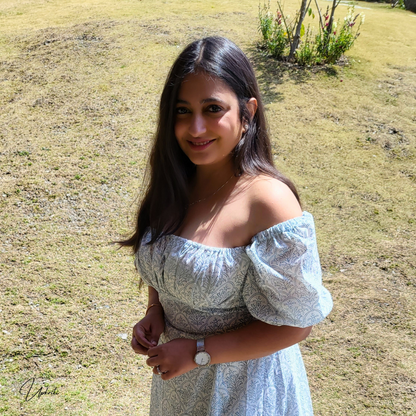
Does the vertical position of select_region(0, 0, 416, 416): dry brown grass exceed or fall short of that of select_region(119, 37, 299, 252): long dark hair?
it falls short

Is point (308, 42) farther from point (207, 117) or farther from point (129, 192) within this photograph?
point (207, 117)

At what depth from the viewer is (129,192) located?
502cm

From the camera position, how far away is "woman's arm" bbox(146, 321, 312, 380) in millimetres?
1550

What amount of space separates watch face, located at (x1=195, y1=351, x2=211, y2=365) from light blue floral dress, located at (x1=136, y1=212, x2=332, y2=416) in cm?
13

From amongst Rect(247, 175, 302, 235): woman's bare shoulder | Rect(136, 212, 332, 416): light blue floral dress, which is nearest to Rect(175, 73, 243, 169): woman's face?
Rect(247, 175, 302, 235): woman's bare shoulder

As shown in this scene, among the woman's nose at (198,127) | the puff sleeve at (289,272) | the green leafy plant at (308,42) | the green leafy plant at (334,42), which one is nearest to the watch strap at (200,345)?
the puff sleeve at (289,272)

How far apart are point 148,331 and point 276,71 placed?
20.6 feet

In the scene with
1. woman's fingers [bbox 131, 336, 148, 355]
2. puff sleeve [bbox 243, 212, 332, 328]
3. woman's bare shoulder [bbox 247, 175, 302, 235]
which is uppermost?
woman's bare shoulder [bbox 247, 175, 302, 235]

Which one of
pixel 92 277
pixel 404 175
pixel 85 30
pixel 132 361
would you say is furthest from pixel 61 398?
pixel 85 30

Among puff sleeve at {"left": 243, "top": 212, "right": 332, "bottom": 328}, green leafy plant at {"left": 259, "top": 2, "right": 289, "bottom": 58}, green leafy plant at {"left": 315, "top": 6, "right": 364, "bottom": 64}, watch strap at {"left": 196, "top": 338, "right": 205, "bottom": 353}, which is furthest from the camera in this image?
green leafy plant at {"left": 259, "top": 2, "right": 289, "bottom": 58}

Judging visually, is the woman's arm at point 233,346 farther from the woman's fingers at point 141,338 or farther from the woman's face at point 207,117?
the woman's face at point 207,117

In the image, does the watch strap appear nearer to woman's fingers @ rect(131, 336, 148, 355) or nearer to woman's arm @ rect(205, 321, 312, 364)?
woman's arm @ rect(205, 321, 312, 364)

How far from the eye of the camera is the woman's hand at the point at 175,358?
157 centimetres

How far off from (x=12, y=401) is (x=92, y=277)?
123 centimetres
